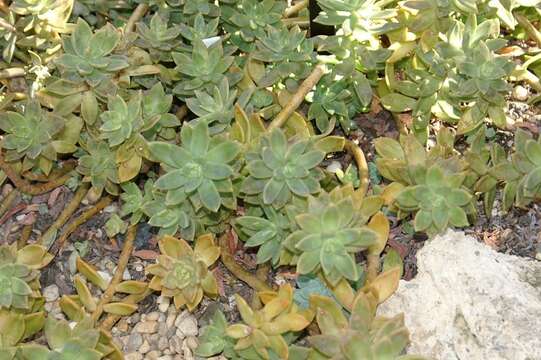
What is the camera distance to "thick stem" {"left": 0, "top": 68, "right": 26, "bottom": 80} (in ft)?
9.45

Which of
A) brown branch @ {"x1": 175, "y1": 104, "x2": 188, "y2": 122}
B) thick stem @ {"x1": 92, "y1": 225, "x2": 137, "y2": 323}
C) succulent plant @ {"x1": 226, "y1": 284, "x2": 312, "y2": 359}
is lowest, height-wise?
thick stem @ {"x1": 92, "y1": 225, "x2": 137, "y2": 323}

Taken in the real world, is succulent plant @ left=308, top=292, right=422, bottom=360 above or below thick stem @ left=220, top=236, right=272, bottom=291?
above

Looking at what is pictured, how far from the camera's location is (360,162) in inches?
103

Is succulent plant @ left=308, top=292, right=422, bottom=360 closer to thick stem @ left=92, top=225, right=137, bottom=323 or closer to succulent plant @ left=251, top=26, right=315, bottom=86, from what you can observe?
thick stem @ left=92, top=225, right=137, bottom=323

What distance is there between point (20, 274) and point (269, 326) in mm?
698

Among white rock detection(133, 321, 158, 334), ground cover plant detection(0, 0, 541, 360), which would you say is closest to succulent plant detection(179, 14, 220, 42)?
ground cover plant detection(0, 0, 541, 360)

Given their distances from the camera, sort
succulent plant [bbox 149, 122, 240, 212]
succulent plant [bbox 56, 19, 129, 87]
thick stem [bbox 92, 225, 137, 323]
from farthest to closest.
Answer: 1. succulent plant [bbox 56, 19, 129, 87]
2. thick stem [bbox 92, 225, 137, 323]
3. succulent plant [bbox 149, 122, 240, 212]

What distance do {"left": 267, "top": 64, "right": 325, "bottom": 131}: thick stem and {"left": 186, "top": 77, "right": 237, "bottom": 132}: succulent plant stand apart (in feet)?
0.44

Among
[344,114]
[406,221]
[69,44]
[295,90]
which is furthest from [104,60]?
[406,221]

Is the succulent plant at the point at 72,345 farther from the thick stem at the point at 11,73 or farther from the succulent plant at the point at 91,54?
the thick stem at the point at 11,73

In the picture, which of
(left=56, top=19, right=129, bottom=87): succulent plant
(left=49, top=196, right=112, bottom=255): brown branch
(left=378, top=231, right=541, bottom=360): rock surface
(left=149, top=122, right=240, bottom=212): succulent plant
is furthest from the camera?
(left=49, top=196, right=112, bottom=255): brown branch

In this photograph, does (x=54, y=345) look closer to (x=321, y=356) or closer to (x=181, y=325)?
(x=181, y=325)

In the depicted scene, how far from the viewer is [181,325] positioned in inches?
99.9

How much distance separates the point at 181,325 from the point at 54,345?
408 millimetres
